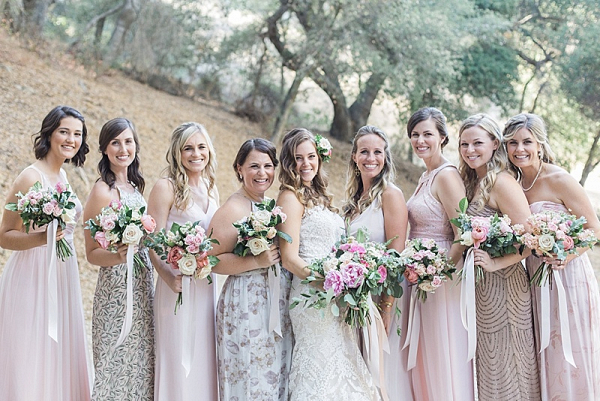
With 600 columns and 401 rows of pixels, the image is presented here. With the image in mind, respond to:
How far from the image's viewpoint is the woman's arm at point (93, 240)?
453 centimetres

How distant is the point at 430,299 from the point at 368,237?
2.45ft

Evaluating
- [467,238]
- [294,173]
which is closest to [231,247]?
[294,173]

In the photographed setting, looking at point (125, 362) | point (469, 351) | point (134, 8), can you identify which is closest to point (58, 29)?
point (134, 8)

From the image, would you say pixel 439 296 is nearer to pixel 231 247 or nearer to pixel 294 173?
pixel 294 173

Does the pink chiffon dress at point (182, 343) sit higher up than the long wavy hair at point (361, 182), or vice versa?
the long wavy hair at point (361, 182)

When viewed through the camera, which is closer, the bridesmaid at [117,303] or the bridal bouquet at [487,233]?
the bridal bouquet at [487,233]

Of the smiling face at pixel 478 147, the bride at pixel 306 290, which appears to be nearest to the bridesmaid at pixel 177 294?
the bride at pixel 306 290

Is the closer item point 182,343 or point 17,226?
point 182,343

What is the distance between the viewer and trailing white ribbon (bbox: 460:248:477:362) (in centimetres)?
449

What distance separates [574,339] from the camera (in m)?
4.69

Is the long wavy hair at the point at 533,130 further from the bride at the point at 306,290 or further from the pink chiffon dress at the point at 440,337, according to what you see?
the bride at the point at 306,290

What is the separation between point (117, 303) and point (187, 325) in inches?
22.9

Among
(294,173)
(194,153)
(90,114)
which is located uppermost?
(90,114)

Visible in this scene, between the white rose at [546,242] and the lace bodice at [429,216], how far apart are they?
2.46 ft
